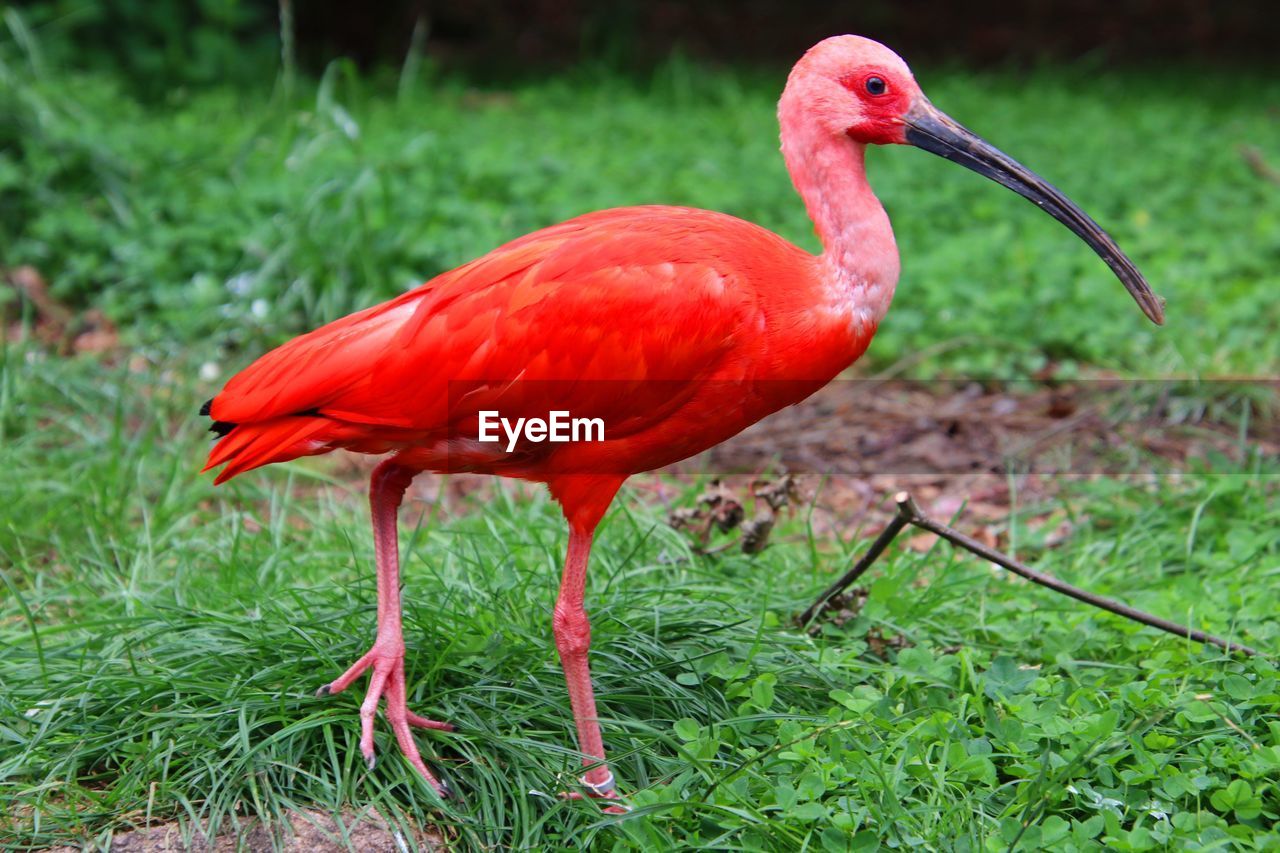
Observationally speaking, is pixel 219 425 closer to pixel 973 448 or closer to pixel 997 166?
pixel 997 166

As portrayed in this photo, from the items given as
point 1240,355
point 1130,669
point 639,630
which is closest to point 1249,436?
point 1240,355

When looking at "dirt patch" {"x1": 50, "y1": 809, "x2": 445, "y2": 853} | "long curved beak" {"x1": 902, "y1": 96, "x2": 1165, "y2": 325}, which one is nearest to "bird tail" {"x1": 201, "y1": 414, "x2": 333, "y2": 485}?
"dirt patch" {"x1": 50, "y1": 809, "x2": 445, "y2": 853}

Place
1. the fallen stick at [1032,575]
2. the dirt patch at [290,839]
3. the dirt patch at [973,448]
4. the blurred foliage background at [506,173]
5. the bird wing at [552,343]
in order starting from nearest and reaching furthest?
the dirt patch at [290,839], the bird wing at [552,343], the fallen stick at [1032,575], the dirt patch at [973,448], the blurred foliage background at [506,173]

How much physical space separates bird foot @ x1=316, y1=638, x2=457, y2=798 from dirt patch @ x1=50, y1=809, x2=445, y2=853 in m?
0.15

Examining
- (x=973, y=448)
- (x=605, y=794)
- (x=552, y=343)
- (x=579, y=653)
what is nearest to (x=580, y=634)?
(x=579, y=653)

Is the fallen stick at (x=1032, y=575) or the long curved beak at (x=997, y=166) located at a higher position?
the long curved beak at (x=997, y=166)

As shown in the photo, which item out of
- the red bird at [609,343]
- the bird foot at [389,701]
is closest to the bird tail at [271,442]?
the red bird at [609,343]

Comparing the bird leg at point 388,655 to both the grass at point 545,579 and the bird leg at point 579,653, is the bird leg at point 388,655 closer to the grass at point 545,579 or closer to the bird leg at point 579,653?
the grass at point 545,579

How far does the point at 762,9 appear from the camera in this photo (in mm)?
12008

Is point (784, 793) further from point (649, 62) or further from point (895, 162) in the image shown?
point (649, 62)

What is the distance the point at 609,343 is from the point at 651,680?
34.2 inches

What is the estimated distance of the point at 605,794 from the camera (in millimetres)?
2988

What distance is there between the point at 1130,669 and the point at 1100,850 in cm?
80

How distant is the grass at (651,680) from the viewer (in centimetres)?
285
